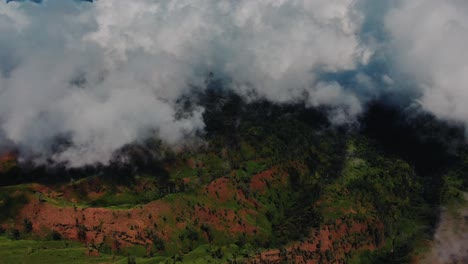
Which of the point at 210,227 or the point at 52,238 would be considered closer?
the point at 52,238

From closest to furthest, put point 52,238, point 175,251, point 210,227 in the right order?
1. point 52,238
2. point 175,251
3. point 210,227

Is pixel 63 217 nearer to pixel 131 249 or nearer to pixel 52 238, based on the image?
pixel 52 238

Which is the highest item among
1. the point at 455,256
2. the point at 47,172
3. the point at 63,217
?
the point at 47,172

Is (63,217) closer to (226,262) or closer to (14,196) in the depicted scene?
(14,196)

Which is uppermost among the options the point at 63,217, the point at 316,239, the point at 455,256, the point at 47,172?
the point at 47,172

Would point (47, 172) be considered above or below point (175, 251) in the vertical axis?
above

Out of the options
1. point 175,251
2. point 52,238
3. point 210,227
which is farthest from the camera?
point 210,227

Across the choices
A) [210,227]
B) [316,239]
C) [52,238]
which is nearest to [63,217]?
[52,238]

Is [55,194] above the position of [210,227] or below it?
above

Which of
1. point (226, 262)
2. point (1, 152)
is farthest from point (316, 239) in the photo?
point (1, 152)
